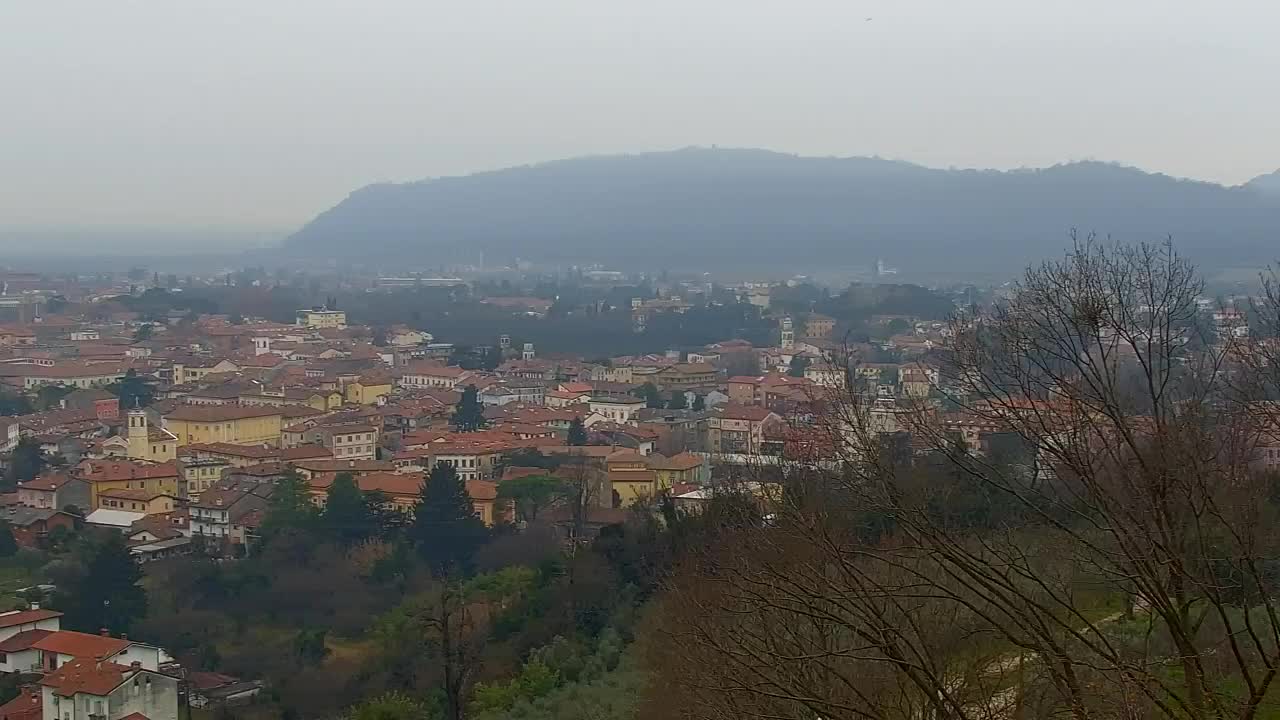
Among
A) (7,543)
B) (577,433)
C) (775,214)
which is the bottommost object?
(7,543)

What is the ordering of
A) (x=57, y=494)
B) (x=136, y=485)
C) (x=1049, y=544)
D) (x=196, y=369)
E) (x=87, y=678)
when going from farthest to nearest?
(x=196, y=369)
(x=136, y=485)
(x=57, y=494)
(x=87, y=678)
(x=1049, y=544)

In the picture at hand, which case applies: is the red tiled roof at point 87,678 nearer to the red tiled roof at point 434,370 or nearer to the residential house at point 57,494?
the residential house at point 57,494

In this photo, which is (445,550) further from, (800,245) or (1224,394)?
(800,245)

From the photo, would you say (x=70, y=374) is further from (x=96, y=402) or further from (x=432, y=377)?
(x=432, y=377)

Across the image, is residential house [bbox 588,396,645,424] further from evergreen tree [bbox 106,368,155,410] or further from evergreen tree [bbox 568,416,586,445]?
evergreen tree [bbox 106,368,155,410]

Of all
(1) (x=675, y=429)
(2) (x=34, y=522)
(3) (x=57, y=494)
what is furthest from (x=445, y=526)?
(1) (x=675, y=429)

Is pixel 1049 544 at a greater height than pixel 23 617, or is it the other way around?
pixel 1049 544
